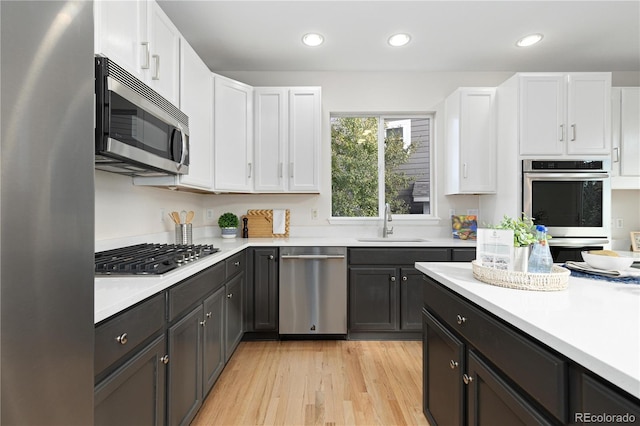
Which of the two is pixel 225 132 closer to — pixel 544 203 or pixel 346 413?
pixel 346 413

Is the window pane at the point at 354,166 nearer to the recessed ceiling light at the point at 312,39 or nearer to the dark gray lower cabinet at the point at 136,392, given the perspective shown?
the recessed ceiling light at the point at 312,39

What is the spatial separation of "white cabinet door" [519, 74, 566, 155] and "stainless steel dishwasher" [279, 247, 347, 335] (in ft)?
6.35

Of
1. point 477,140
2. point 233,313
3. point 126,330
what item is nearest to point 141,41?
point 126,330

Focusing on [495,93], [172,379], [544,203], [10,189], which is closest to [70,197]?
[10,189]

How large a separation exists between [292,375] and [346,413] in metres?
0.55

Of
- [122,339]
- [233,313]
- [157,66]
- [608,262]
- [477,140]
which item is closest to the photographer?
[122,339]

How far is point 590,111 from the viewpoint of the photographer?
2.79 metres

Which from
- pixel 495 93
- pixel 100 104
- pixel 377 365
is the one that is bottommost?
pixel 377 365

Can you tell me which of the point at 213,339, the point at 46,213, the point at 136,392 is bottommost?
the point at 213,339

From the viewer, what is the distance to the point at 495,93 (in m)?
3.09

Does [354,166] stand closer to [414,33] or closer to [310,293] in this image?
[414,33]

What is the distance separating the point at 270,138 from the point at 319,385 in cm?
220

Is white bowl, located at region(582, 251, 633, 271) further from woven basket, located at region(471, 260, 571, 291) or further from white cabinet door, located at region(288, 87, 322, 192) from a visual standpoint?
white cabinet door, located at region(288, 87, 322, 192)

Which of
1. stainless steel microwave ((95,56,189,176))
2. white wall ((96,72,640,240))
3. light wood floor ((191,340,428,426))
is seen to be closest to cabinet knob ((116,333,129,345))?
stainless steel microwave ((95,56,189,176))
